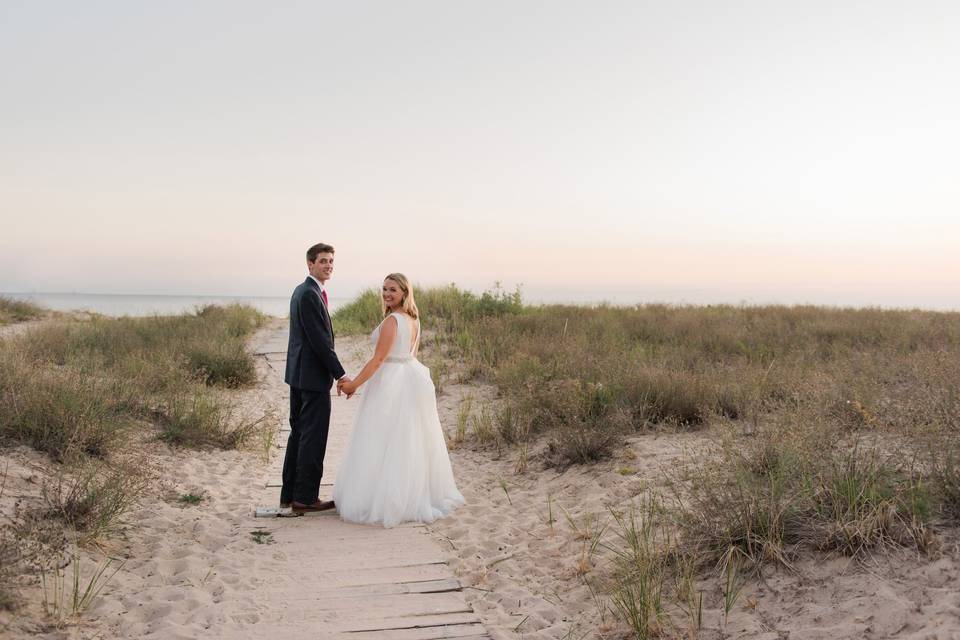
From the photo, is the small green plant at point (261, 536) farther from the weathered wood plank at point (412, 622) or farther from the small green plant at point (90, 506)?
the weathered wood plank at point (412, 622)

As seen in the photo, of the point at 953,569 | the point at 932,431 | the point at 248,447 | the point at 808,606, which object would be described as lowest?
the point at 248,447

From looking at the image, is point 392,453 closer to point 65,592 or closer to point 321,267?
point 321,267

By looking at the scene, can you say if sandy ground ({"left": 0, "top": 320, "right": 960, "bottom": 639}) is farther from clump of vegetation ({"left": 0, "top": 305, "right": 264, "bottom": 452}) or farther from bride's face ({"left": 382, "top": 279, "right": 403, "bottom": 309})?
bride's face ({"left": 382, "top": 279, "right": 403, "bottom": 309})

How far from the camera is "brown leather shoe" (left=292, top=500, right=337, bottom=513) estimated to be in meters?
5.95

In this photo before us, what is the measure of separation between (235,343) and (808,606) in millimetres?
11780

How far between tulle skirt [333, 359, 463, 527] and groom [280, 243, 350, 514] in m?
0.27

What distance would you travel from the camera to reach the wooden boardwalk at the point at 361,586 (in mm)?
3914

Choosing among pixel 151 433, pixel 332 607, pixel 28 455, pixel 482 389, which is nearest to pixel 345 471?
pixel 332 607

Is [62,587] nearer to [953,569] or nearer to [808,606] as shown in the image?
[808,606]

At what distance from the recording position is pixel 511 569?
490 cm

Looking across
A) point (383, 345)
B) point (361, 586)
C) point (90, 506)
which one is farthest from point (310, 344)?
point (361, 586)

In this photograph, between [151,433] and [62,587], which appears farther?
[151,433]

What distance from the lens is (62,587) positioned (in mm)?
3990

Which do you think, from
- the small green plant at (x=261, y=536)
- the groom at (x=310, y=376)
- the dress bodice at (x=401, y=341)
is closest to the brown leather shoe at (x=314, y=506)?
the groom at (x=310, y=376)
